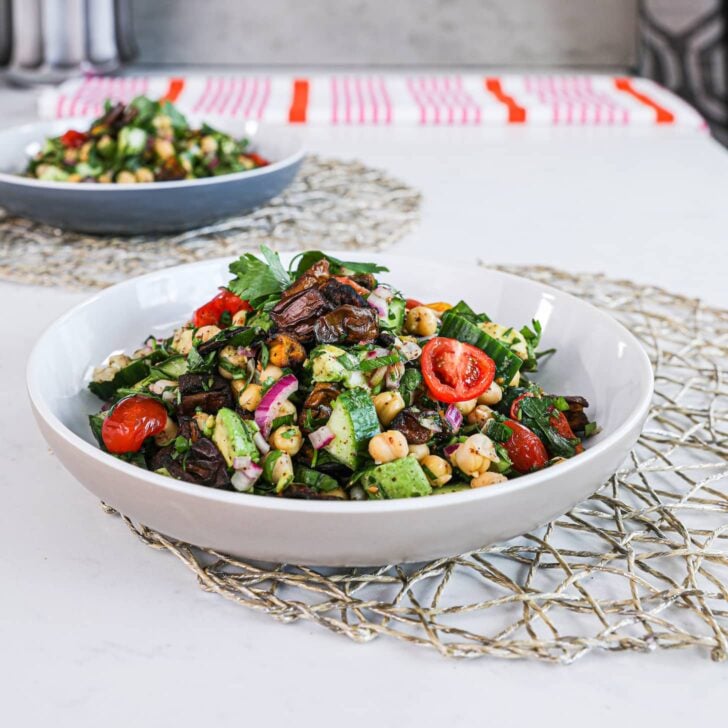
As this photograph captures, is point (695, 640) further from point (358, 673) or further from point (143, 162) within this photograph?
point (143, 162)

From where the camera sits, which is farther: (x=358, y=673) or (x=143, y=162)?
(x=143, y=162)

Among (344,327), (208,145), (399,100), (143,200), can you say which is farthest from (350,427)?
(399,100)

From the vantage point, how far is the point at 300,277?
3.83 feet

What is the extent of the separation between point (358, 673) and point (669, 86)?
13.7ft

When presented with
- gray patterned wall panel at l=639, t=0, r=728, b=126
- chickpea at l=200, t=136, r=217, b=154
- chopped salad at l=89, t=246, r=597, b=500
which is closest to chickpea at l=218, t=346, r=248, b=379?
chopped salad at l=89, t=246, r=597, b=500

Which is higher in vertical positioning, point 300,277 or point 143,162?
point 300,277

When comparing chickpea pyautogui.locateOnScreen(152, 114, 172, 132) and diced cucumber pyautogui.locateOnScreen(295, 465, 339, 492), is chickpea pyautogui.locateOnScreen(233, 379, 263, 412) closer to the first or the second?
diced cucumber pyautogui.locateOnScreen(295, 465, 339, 492)

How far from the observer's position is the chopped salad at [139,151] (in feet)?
6.43

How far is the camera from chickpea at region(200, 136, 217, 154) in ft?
6.77

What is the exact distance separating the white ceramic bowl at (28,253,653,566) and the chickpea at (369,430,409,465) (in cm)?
11

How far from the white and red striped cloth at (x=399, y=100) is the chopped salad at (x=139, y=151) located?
827 mm

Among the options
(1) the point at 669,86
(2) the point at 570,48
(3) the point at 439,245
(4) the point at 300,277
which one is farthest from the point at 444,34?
(4) the point at 300,277

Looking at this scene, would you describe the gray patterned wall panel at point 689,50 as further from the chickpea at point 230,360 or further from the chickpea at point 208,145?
the chickpea at point 230,360

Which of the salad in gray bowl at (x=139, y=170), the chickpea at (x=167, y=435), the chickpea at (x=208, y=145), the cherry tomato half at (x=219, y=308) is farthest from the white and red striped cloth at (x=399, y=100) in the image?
the chickpea at (x=167, y=435)
